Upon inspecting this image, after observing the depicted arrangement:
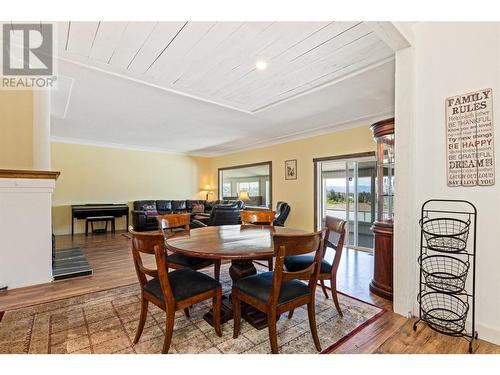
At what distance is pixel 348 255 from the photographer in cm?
444

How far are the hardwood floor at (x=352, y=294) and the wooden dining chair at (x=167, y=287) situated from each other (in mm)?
996

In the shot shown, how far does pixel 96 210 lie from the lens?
6438mm

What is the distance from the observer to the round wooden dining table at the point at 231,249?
1.70 m

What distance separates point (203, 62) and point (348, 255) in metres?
3.86

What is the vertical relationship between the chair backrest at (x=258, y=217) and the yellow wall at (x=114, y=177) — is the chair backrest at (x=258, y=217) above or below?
below

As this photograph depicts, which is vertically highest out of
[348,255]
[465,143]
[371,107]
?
[371,107]

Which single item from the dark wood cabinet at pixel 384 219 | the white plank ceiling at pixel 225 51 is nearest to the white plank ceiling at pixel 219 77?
the white plank ceiling at pixel 225 51

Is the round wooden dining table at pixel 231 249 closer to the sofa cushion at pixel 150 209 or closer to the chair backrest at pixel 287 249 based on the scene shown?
the chair backrest at pixel 287 249

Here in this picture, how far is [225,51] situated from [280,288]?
89.2 inches

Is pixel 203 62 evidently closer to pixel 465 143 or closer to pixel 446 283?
pixel 465 143

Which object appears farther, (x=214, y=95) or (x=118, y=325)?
(x=214, y=95)
